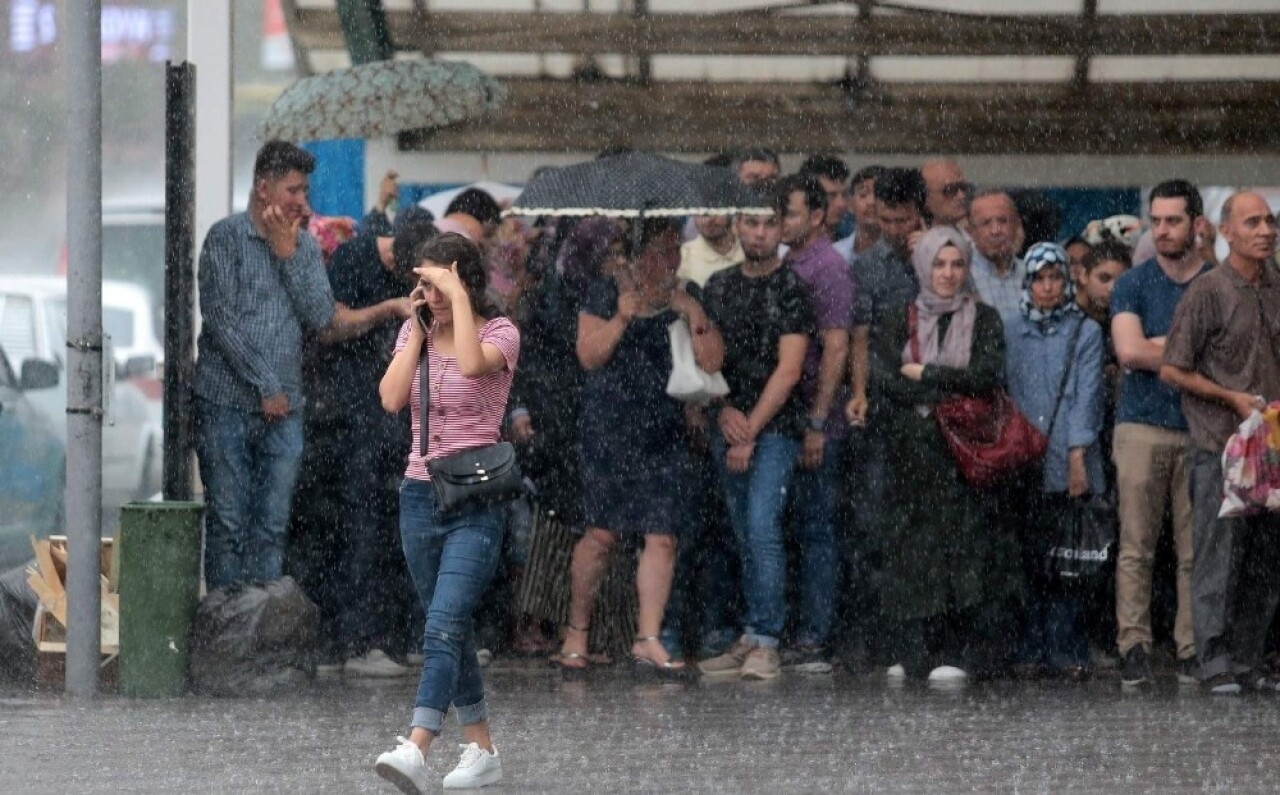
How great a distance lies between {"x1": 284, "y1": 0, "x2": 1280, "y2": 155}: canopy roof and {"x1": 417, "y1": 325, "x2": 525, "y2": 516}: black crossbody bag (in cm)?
672

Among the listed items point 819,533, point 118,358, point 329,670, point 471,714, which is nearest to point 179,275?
point 329,670

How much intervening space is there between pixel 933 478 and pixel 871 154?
3.78 meters

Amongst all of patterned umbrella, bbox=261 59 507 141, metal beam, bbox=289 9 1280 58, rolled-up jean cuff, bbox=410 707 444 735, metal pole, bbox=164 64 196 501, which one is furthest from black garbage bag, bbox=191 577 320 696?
metal beam, bbox=289 9 1280 58

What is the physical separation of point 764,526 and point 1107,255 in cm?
231

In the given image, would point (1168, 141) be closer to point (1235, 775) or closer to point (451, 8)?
point (451, 8)

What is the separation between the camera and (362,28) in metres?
16.0

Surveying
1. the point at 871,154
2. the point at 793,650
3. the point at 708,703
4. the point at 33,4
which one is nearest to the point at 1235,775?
the point at 708,703

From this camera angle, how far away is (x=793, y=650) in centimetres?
1288

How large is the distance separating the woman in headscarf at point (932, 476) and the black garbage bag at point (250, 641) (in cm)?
270

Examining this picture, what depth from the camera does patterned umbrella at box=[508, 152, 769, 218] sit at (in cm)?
1233

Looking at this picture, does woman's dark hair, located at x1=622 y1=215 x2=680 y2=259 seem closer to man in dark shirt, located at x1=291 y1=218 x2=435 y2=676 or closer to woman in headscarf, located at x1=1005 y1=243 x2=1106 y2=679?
man in dark shirt, located at x1=291 y1=218 x2=435 y2=676

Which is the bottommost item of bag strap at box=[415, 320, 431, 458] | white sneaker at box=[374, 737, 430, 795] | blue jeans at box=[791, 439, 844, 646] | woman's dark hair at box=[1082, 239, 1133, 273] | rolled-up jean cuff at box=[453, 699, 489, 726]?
white sneaker at box=[374, 737, 430, 795]

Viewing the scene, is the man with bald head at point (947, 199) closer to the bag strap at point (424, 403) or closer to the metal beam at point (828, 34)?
the metal beam at point (828, 34)

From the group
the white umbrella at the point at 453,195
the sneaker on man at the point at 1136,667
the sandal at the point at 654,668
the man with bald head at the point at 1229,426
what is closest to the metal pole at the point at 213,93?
the white umbrella at the point at 453,195
